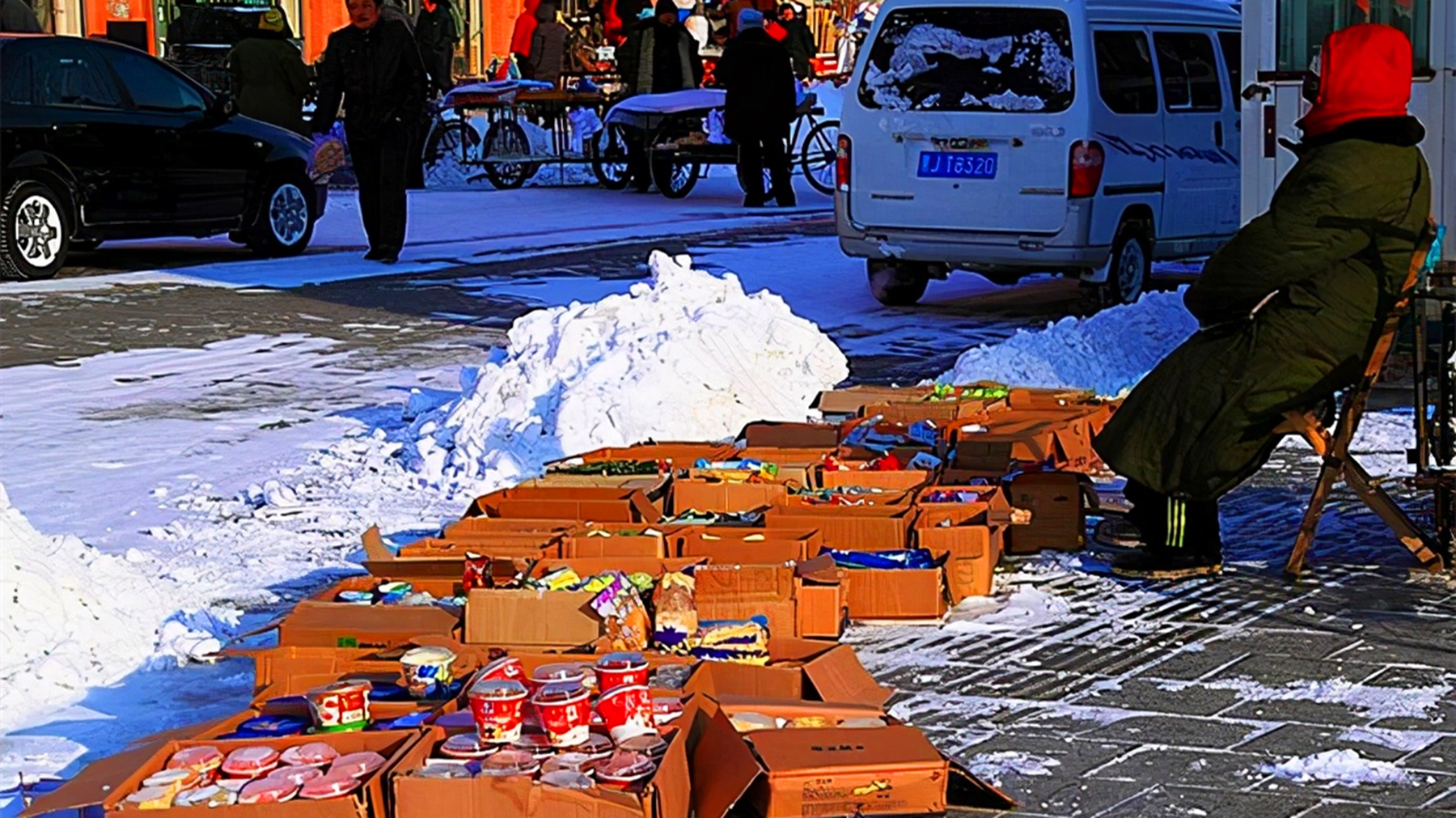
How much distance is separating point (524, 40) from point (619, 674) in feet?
81.4

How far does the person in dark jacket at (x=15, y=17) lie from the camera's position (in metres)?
19.2

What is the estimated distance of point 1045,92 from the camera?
12375mm

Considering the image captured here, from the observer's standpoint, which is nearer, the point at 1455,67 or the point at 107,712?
the point at 107,712

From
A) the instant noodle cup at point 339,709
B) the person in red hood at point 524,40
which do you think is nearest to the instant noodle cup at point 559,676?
the instant noodle cup at point 339,709

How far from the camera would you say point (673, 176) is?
76.5ft

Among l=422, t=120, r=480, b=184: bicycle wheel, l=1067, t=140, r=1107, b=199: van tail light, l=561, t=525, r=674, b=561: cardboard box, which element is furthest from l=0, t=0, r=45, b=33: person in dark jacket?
l=561, t=525, r=674, b=561: cardboard box

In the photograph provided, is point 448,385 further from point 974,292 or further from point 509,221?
point 509,221

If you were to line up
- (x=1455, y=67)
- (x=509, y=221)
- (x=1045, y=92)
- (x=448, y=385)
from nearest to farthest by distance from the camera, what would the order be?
(x=1455, y=67)
(x=448, y=385)
(x=1045, y=92)
(x=509, y=221)

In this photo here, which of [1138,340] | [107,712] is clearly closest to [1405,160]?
[107,712]

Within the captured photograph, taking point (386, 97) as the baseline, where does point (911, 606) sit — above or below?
below

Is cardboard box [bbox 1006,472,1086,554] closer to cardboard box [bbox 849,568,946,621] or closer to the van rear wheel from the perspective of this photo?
cardboard box [bbox 849,568,946,621]

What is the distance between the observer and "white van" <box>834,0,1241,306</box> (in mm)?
12320

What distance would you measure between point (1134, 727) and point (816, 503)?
75.4 inches

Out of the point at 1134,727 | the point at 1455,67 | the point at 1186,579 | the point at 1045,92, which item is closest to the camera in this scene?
the point at 1134,727
